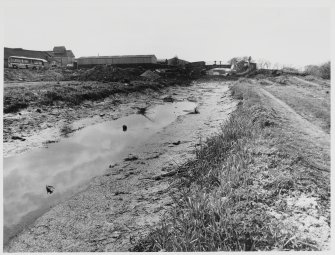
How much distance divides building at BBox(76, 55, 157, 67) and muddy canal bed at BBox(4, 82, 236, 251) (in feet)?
114

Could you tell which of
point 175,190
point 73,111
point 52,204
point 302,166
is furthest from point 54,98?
point 302,166

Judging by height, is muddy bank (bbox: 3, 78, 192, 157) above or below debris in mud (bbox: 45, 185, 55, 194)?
above

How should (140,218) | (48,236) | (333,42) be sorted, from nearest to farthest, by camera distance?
(48,236) < (140,218) < (333,42)

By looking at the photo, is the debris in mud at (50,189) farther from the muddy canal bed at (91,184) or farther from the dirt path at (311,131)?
the dirt path at (311,131)

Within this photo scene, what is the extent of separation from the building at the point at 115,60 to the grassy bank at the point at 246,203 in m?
40.0

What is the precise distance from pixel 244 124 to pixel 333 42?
313 centimetres

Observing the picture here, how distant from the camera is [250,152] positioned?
5.53 metres

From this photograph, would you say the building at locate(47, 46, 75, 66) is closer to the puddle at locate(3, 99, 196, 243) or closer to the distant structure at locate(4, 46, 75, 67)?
the distant structure at locate(4, 46, 75, 67)

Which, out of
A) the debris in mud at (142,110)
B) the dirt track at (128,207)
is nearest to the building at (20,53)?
the debris in mud at (142,110)

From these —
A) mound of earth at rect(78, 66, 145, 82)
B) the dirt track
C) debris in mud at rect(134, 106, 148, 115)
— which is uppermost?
mound of earth at rect(78, 66, 145, 82)

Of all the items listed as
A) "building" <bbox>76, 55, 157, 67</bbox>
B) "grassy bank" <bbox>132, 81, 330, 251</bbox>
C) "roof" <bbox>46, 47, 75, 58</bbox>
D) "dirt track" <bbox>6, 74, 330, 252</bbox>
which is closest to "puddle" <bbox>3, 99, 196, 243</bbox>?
"dirt track" <bbox>6, 74, 330, 252</bbox>

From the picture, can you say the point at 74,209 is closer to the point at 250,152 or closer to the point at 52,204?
the point at 52,204

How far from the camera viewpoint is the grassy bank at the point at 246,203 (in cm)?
315

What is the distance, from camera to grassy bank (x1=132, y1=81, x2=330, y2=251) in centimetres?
315
